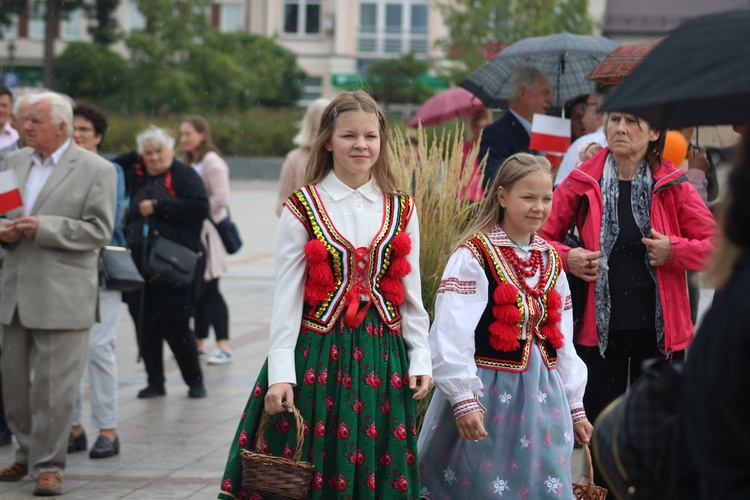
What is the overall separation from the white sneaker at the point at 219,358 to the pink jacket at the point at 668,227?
508cm

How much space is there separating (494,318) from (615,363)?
3.18 ft

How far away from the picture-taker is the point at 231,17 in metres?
65.6

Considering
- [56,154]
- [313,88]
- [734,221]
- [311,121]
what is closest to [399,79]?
[313,88]

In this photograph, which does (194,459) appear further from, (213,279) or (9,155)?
(213,279)

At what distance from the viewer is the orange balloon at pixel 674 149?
22.2 feet

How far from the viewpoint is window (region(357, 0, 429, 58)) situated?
64188 millimetres

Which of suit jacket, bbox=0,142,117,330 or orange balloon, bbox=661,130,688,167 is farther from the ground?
orange balloon, bbox=661,130,688,167

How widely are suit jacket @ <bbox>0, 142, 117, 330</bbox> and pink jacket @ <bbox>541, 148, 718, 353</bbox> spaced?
2466 millimetres

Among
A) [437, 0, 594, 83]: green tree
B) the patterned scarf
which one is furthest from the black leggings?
[437, 0, 594, 83]: green tree

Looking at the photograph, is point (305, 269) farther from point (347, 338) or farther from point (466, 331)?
point (466, 331)

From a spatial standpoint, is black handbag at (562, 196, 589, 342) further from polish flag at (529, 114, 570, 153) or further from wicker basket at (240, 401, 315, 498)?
wicker basket at (240, 401, 315, 498)

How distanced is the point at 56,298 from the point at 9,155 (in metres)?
0.91

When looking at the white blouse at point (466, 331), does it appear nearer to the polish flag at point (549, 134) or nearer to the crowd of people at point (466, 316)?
the crowd of people at point (466, 316)

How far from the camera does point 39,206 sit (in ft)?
19.7
